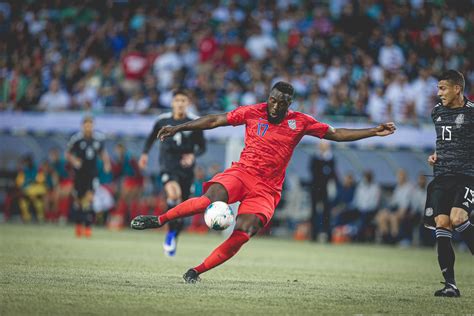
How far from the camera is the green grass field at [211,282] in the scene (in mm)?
7418

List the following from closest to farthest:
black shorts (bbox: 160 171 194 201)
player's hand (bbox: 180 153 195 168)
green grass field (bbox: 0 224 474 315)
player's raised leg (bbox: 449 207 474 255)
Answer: green grass field (bbox: 0 224 474 315) → player's raised leg (bbox: 449 207 474 255) → player's hand (bbox: 180 153 195 168) → black shorts (bbox: 160 171 194 201)

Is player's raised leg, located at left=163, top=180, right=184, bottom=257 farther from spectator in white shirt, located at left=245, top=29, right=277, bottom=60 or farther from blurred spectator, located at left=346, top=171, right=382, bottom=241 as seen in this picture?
spectator in white shirt, located at left=245, top=29, right=277, bottom=60

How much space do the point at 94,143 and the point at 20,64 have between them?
8424 mm

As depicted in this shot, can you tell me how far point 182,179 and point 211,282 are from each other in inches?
205

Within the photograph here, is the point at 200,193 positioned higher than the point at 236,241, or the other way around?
the point at 200,193

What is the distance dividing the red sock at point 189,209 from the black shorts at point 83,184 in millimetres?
10547

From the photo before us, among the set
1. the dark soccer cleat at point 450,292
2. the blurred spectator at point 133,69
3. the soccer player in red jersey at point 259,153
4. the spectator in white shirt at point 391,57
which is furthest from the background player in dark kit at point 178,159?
the blurred spectator at point 133,69

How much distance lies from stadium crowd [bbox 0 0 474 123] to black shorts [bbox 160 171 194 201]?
7.16 meters

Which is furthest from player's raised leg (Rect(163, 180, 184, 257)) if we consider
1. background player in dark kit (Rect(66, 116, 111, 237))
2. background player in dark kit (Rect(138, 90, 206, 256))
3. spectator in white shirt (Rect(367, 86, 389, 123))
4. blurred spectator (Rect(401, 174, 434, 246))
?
blurred spectator (Rect(401, 174, 434, 246))

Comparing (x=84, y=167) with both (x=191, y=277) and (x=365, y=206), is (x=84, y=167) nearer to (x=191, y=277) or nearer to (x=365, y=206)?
(x=365, y=206)

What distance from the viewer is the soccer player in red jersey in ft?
30.1

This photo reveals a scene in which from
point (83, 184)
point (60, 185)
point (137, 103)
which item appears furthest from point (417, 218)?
point (60, 185)

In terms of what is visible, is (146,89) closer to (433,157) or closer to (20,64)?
(20,64)

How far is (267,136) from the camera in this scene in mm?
9406
